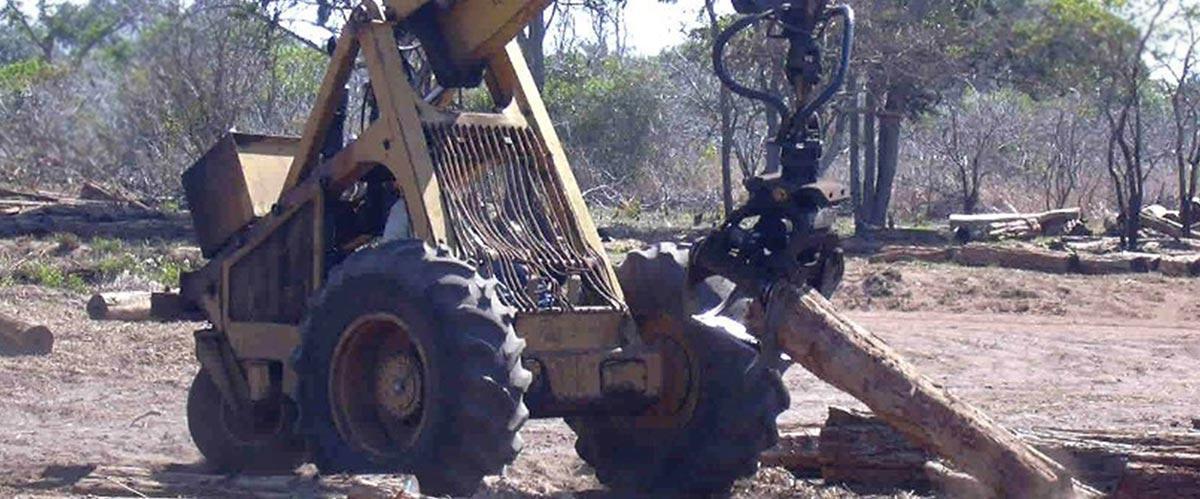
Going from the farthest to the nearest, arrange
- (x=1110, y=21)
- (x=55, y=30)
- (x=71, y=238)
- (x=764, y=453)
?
(x=55, y=30) < (x=1110, y=21) < (x=71, y=238) < (x=764, y=453)

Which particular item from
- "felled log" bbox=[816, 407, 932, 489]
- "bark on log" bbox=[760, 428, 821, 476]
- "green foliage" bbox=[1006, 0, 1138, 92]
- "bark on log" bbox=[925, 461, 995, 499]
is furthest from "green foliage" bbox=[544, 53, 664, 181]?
"bark on log" bbox=[925, 461, 995, 499]

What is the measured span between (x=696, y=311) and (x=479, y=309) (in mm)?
1510

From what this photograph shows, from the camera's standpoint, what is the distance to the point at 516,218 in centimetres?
962

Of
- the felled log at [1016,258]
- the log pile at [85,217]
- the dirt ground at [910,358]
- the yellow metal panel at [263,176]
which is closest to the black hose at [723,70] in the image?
the dirt ground at [910,358]

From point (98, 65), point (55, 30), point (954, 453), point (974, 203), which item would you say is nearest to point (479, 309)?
point (954, 453)

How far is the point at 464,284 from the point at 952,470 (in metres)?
2.34

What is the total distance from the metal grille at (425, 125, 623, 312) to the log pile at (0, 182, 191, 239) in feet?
46.5

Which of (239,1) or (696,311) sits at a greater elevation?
(239,1)

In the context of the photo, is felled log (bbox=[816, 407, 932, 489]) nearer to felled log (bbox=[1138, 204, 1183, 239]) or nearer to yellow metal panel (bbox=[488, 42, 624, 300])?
yellow metal panel (bbox=[488, 42, 624, 300])

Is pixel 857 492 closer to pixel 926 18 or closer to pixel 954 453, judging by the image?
pixel 954 453

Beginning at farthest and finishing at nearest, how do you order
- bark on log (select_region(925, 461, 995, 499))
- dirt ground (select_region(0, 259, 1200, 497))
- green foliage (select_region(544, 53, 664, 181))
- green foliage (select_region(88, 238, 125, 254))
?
green foliage (select_region(544, 53, 664, 181)), green foliage (select_region(88, 238, 125, 254)), dirt ground (select_region(0, 259, 1200, 497)), bark on log (select_region(925, 461, 995, 499))

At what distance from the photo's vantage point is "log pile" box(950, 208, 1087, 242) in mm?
26969

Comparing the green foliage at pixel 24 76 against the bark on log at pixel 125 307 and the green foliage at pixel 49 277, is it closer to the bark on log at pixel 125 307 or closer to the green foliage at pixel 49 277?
the green foliage at pixel 49 277

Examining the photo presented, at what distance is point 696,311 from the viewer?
365 inches
